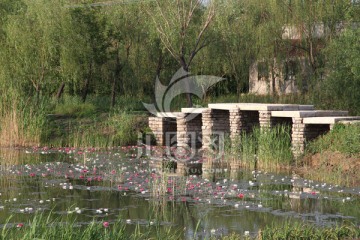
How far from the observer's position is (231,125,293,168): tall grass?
2084cm

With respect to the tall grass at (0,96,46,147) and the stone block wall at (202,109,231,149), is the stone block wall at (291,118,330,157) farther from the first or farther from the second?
the tall grass at (0,96,46,147)

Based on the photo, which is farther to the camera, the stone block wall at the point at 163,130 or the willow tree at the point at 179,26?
the willow tree at the point at 179,26

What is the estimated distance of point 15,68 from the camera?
100.0 ft

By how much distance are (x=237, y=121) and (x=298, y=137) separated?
3.27 metres

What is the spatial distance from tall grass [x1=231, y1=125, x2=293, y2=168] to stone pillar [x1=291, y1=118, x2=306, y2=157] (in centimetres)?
20

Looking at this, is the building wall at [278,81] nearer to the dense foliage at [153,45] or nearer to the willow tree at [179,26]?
the dense foliage at [153,45]

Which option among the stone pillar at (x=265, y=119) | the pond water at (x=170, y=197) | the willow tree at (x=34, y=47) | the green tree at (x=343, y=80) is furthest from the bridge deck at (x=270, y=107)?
the willow tree at (x=34, y=47)

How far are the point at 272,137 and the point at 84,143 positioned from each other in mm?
7479


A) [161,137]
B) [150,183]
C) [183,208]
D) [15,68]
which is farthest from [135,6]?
[183,208]

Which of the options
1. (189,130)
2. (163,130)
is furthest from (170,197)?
(163,130)

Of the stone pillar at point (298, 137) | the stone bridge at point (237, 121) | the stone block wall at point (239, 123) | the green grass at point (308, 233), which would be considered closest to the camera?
the green grass at point (308, 233)

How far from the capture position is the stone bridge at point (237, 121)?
2138cm

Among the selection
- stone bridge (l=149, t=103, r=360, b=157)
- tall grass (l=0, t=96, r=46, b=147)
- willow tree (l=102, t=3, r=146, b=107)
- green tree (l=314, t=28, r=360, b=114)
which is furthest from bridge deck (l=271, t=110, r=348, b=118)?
willow tree (l=102, t=3, r=146, b=107)

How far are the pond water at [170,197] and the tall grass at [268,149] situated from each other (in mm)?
912
